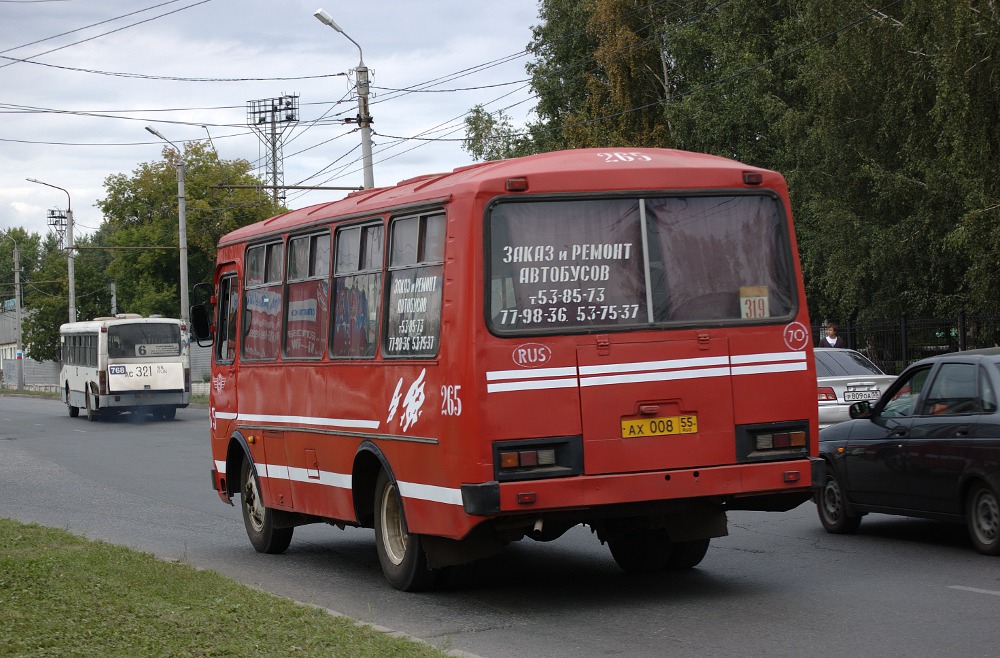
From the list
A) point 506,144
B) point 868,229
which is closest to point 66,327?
point 868,229

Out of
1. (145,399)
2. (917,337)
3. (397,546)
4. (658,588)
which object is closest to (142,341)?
(145,399)

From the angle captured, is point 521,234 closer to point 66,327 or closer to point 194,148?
point 66,327

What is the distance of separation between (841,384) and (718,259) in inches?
378

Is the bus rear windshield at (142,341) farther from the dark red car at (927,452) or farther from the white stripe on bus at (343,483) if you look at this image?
the dark red car at (927,452)

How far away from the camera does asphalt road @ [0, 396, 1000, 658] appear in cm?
802

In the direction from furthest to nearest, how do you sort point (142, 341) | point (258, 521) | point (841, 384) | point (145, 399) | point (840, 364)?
point (142, 341), point (145, 399), point (840, 364), point (841, 384), point (258, 521)

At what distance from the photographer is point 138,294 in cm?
7738

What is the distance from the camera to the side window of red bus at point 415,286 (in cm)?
955

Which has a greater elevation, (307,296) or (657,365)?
(307,296)

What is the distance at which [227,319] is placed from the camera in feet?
46.8

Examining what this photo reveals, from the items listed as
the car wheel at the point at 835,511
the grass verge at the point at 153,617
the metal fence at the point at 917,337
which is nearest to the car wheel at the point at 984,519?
the car wheel at the point at 835,511

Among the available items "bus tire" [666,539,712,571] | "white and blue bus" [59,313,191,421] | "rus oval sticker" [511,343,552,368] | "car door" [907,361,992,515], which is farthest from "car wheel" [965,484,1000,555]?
"white and blue bus" [59,313,191,421]

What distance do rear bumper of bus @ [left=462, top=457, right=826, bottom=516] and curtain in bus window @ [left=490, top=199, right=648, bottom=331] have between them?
39.1 inches

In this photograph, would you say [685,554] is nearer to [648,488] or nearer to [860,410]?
[648,488]
